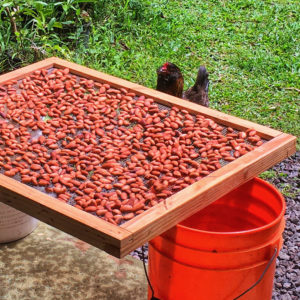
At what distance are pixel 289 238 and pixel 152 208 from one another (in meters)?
1.93

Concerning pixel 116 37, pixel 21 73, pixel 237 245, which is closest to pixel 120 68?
pixel 116 37

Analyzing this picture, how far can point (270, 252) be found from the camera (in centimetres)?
251

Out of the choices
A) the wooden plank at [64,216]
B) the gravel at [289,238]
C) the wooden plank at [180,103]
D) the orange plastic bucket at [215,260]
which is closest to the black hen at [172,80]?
the wooden plank at [180,103]

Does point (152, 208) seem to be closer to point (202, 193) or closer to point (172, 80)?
point (202, 193)

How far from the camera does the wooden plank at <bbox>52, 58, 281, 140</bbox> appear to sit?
290 centimetres

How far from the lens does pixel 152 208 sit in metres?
2.27

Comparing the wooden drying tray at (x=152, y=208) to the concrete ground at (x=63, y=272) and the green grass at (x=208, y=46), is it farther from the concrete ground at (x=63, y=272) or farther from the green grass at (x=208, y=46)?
the green grass at (x=208, y=46)

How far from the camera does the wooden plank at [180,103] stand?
290cm

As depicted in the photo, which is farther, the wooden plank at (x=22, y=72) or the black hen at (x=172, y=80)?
the black hen at (x=172, y=80)

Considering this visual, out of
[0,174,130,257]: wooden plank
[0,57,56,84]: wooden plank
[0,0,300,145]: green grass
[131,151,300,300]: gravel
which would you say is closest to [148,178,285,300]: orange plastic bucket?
[0,174,130,257]: wooden plank

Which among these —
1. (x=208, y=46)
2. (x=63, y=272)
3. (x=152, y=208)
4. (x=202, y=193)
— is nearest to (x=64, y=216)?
(x=152, y=208)

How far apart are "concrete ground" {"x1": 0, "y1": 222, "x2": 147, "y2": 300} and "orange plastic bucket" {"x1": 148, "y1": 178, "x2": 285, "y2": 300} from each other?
72 centimetres

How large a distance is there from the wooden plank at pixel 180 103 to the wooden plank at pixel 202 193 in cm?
11

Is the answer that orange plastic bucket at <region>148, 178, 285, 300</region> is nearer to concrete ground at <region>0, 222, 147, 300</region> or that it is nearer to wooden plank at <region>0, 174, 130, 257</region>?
wooden plank at <region>0, 174, 130, 257</region>
